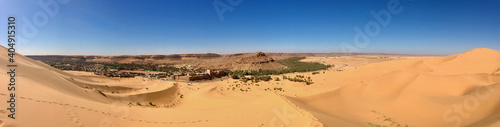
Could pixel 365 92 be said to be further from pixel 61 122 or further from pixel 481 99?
pixel 61 122

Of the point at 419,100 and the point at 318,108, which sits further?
the point at 318,108

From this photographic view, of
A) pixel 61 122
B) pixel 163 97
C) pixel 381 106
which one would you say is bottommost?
pixel 163 97

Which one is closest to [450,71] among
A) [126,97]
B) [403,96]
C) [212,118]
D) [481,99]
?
[403,96]

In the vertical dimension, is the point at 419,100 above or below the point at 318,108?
above

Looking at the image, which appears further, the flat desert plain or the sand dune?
the sand dune

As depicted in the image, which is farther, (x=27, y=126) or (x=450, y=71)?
(x=450, y=71)

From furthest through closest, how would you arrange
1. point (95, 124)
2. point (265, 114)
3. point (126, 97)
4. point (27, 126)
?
point (126, 97) < point (265, 114) < point (95, 124) < point (27, 126)

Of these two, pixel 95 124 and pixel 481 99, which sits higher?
pixel 481 99

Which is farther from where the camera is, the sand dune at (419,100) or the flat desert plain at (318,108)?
the sand dune at (419,100)

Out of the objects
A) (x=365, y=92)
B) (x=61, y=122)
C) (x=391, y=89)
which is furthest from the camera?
(x=365, y=92)

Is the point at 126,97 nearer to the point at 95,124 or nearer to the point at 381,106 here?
the point at 95,124
